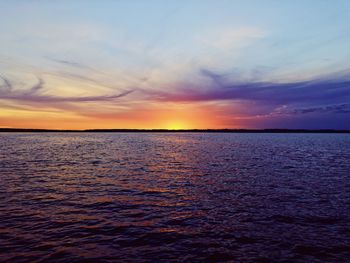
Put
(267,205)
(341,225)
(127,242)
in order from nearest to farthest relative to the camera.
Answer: (127,242)
(341,225)
(267,205)

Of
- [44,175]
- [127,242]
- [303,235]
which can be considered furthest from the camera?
[44,175]

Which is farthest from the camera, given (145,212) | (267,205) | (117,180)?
(117,180)

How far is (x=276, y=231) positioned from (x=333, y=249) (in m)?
2.72

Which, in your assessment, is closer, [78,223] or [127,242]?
[127,242]

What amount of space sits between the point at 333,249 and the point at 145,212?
1028cm

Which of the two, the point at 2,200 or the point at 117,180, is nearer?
the point at 2,200

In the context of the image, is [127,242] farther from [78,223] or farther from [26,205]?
[26,205]

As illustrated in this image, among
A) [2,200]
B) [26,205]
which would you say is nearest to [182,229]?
[26,205]

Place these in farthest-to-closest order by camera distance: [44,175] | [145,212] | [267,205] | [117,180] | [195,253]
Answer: [44,175]
[117,180]
[267,205]
[145,212]
[195,253]

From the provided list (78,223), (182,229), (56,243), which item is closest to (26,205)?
(78,223)

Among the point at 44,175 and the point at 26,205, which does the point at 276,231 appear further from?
the point at 44,175

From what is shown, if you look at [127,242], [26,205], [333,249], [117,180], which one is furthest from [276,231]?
[117,180]

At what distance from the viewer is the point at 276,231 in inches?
562

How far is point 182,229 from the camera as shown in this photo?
14.6 meters
